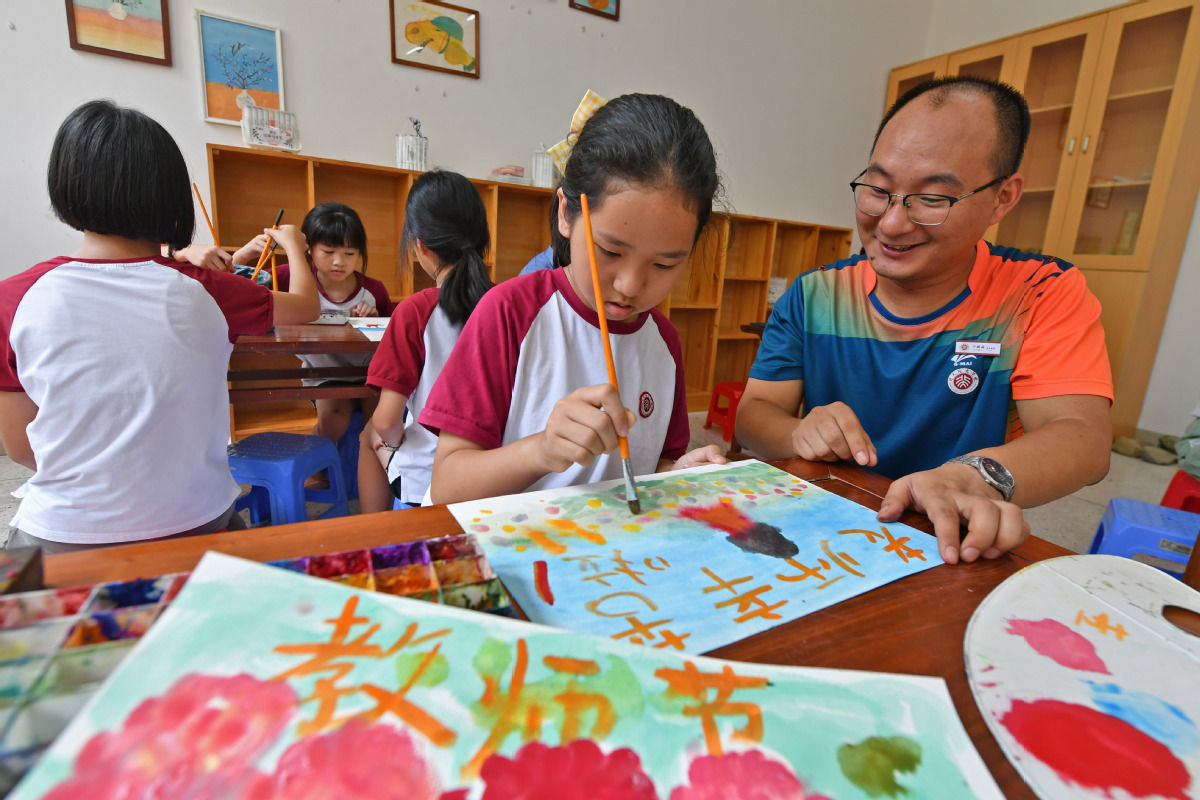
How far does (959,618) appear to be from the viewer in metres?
0.44

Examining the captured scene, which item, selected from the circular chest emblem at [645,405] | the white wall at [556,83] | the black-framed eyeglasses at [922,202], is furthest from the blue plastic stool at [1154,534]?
the white wall at [556,83]

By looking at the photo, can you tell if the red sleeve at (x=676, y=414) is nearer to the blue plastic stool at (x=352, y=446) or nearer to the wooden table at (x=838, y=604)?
the wooden table at (x=838, y=604)

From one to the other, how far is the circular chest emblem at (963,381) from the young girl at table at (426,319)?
3.44 feet

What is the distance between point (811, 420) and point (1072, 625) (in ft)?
1.37

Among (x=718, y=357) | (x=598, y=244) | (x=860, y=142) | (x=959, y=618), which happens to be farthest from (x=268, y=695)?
(x=860, y=142)

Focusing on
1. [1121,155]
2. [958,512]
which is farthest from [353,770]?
[1121,155]

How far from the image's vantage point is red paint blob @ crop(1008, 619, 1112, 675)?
385 millimetres

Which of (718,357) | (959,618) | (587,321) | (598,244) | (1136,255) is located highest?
(1136,255)

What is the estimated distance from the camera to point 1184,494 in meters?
1.99

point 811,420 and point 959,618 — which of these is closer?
point 959,618

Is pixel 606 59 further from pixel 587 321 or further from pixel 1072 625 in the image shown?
pixel 1072 625

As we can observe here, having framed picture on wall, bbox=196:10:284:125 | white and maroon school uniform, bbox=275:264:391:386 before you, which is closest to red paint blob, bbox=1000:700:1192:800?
white and maroon school uniform, bbox=275:264:391:386

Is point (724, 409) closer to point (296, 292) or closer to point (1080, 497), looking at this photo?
point (1080, 497)

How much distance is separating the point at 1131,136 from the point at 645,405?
422cm
